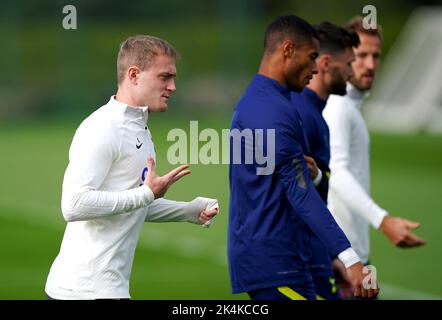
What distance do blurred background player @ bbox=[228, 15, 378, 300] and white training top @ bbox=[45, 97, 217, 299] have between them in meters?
0.89

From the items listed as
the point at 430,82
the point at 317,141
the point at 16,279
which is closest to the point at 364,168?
the point at 317,141

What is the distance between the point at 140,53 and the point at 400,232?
2956mm

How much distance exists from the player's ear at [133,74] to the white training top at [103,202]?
0.15 m

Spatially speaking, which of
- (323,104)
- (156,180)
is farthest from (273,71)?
(156,180)

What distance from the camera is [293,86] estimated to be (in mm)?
7895

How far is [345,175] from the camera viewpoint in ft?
30.3

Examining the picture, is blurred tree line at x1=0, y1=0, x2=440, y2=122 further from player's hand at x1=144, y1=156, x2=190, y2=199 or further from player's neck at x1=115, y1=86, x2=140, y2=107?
player's hand at x1=144, y1=156, x2=190, y2=199

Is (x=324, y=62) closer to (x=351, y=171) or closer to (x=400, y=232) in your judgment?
(x=351, y=171)

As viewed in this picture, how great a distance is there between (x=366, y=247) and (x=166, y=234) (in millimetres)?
10371

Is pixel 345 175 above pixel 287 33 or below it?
below

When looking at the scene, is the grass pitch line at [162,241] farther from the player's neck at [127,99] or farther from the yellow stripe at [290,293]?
the player's neck at [127,99]

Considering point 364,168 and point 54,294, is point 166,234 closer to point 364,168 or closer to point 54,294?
point 364,168

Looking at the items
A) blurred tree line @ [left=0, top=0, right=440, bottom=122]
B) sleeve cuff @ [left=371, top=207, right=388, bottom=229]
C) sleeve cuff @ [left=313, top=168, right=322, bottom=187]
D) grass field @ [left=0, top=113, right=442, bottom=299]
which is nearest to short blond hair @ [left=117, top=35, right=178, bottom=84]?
sleeve cuff @ [left=313, top=168, right=322, bottom=187]
